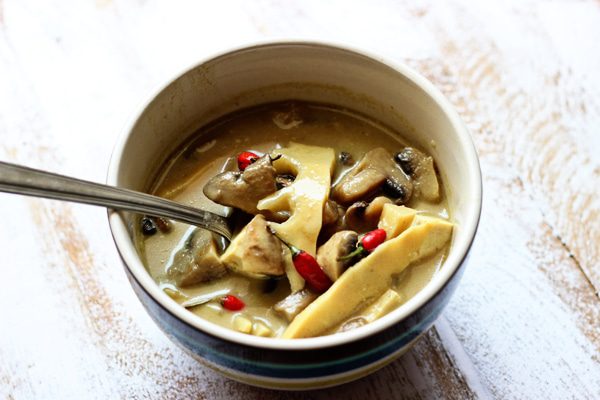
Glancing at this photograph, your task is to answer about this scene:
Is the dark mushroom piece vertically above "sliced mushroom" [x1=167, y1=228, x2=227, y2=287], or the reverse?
the dark mushroom piece

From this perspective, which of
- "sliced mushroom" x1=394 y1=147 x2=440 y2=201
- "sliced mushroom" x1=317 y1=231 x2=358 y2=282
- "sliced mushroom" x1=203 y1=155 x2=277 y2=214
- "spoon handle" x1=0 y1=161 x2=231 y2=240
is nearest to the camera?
"spoon handle" x1=0 y1=161 x2=231 y2=240

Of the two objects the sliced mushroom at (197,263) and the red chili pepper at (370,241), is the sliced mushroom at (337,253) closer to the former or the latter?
the red chili pepper at (370,241)

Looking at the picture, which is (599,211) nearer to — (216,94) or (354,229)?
(354,229)

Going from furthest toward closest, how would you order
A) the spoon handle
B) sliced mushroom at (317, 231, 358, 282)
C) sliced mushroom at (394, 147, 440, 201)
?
sliced mushroom at (394, 147, 440, 201)
sliced mushroom at (317, 231, 358, 282)
the spoon handle

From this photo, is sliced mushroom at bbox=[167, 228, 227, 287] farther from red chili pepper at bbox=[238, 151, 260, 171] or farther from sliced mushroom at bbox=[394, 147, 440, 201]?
sliced mushroom at bbox=[394, 147, 440, 201]

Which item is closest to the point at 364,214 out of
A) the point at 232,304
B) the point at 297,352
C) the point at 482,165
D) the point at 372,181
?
the point at 372,181

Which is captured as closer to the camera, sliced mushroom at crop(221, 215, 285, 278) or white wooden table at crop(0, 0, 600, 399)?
sliced mushroom at crop(221, 215, 285, 278)

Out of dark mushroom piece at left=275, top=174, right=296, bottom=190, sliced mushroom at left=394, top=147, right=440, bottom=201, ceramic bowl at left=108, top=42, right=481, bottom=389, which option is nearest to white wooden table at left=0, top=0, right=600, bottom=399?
ceramic bowl at left=108, top=42, right=481, bottom=389
